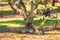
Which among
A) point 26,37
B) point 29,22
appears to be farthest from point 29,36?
point 29,22

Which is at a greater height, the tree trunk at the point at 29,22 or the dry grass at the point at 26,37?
the tree trunk at the point at 29,22

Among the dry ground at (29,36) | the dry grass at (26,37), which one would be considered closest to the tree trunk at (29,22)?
the dry ground at (29,36)

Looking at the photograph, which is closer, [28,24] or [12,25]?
[28,24]

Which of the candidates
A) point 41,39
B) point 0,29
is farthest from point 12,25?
point 41,39

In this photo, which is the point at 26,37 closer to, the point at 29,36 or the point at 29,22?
the point at 29,36

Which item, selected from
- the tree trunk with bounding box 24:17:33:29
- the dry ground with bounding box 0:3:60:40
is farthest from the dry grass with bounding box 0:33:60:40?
the tree trunk with bounding box 24:17:33:29

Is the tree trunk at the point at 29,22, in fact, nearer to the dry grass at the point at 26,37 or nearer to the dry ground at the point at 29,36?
the dry ground at the point at 29,36

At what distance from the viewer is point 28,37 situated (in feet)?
35.3

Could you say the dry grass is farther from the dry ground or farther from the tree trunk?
the tree trunk

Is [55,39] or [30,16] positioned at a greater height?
[30,16]

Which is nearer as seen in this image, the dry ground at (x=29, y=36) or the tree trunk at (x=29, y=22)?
the dry ground at (x=29, y=36)

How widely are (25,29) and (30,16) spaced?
112 cm

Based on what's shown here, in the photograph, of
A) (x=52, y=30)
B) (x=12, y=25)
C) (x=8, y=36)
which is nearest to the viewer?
(x=8, y=36)

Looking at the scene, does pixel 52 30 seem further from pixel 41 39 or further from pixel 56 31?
pixel 41 39
